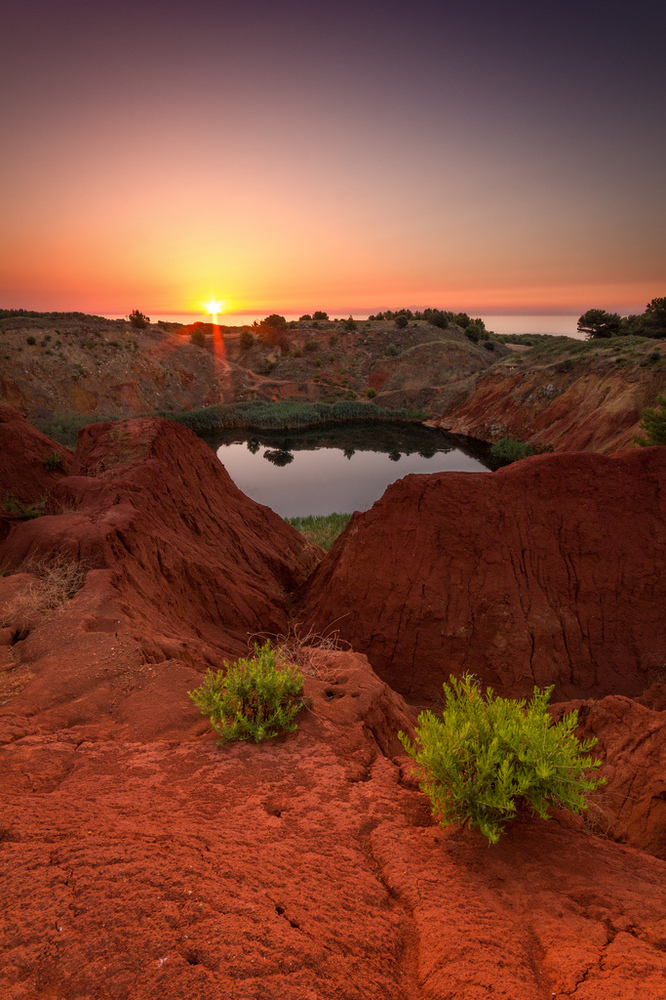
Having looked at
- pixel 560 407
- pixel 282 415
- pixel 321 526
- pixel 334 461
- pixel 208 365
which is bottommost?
pixel 321 526

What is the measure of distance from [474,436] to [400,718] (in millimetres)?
41487

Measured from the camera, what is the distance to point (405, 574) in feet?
35.8

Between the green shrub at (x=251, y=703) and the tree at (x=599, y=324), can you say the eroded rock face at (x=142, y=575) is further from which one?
the tree at (x=599, y=324)

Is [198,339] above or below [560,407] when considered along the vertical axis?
above

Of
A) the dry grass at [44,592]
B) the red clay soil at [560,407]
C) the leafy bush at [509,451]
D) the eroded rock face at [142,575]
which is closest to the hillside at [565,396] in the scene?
the red clay soil at [560,407]

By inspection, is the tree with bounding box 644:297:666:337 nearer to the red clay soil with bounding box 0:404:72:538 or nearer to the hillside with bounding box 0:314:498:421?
the hillside with bounding box 0:314:498:421

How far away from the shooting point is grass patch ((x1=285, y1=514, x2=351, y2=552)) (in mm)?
20156

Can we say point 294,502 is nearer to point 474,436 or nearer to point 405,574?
point 405,574

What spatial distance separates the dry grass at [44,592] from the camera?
681cm

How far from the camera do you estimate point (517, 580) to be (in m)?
10.4

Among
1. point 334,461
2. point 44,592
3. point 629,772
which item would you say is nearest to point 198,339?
point 334,461

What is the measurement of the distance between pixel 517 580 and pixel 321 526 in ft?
40.0

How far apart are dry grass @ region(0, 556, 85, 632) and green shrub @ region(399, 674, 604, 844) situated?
5685 millimetres

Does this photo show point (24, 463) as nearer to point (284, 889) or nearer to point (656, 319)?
point (284, 889)
